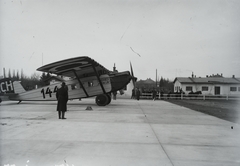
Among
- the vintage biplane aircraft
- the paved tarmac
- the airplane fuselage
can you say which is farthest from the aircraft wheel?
the paved tarmac

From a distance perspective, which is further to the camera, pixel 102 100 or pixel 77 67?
pixel 102 100

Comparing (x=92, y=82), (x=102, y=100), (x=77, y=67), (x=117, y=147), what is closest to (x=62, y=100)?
(x=117, y=147)

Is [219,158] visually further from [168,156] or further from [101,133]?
[101,133]

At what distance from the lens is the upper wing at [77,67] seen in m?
13.3

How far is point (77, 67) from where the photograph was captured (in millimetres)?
15102

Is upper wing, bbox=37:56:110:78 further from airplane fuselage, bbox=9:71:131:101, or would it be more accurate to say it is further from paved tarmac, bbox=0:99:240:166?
paved tarmac, bbox=0:99:240:166

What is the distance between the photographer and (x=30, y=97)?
59.2ft

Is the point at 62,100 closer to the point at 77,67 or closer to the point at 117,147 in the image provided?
the point at 117,147

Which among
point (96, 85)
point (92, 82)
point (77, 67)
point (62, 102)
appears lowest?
point (62, 102)

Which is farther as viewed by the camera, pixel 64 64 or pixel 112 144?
pixel 64 64

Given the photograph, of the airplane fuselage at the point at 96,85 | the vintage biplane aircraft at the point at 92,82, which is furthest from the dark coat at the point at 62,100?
the airplane fuselage at the point at 96,85

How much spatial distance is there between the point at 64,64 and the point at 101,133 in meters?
8.08

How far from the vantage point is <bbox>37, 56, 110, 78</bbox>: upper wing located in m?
13.3

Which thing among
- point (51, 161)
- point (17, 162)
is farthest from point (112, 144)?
point (17, 162)
